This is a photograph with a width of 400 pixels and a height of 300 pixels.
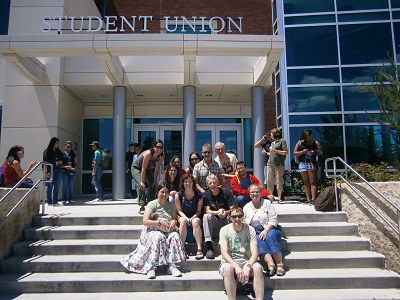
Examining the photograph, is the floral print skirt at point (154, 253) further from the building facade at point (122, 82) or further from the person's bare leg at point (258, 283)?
the building facade at point (122, 82)

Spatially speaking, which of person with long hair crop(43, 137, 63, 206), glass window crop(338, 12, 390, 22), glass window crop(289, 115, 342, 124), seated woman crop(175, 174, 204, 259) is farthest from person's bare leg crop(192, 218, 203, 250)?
glass window crop(338, 12, 390, 22)

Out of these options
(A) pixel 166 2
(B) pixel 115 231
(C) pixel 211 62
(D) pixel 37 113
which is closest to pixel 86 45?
(D) pixel 37 113

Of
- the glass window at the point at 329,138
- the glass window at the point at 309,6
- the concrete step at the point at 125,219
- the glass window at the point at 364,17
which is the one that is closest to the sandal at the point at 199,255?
the concrete step at the point at 125,219

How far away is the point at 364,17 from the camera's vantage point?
12.6 metres

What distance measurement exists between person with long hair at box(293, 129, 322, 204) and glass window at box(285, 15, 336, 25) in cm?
696

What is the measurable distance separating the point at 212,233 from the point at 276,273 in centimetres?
124

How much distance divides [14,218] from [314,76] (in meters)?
10.8

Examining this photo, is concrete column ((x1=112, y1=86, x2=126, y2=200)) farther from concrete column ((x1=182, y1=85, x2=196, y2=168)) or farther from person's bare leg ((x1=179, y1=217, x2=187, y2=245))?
person's bare leg ((x1=179, y1=217, x2=187, y2=245))

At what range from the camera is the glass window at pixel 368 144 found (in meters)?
11.9

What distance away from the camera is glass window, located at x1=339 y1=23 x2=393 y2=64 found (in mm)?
12453

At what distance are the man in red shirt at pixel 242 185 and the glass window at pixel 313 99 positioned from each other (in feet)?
22.6

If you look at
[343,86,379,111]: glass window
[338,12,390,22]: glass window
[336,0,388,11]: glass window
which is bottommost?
[343,86,379,111]: glass window

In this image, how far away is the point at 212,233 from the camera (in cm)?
564

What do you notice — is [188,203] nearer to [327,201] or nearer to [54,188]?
[327,201]
